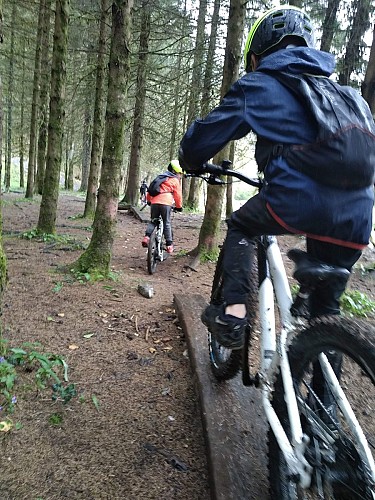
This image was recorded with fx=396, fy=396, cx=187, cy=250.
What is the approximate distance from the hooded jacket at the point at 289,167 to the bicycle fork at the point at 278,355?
35 cm

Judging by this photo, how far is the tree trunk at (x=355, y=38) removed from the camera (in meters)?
9.93

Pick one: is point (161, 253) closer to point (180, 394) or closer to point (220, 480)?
point (180, 394)

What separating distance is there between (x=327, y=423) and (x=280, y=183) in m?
1.11

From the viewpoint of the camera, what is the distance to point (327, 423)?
1.75 m

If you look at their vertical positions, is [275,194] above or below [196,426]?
above

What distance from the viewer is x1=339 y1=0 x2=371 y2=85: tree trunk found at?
9930 millimetres

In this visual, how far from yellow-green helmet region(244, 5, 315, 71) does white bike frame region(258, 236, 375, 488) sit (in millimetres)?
1086

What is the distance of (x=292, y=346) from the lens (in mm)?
1837

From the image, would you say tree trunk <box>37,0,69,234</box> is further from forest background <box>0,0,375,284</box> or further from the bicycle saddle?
the bicycle saddle

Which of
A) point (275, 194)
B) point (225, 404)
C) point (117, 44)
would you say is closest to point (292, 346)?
point (275, 194)

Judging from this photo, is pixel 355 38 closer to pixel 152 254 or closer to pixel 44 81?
pixel 152 254

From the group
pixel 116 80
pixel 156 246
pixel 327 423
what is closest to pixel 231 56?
pixel 116 80

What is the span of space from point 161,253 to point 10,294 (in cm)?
344

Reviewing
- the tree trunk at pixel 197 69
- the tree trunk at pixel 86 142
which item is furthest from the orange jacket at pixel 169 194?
the tree trunk at pixel 86 142
